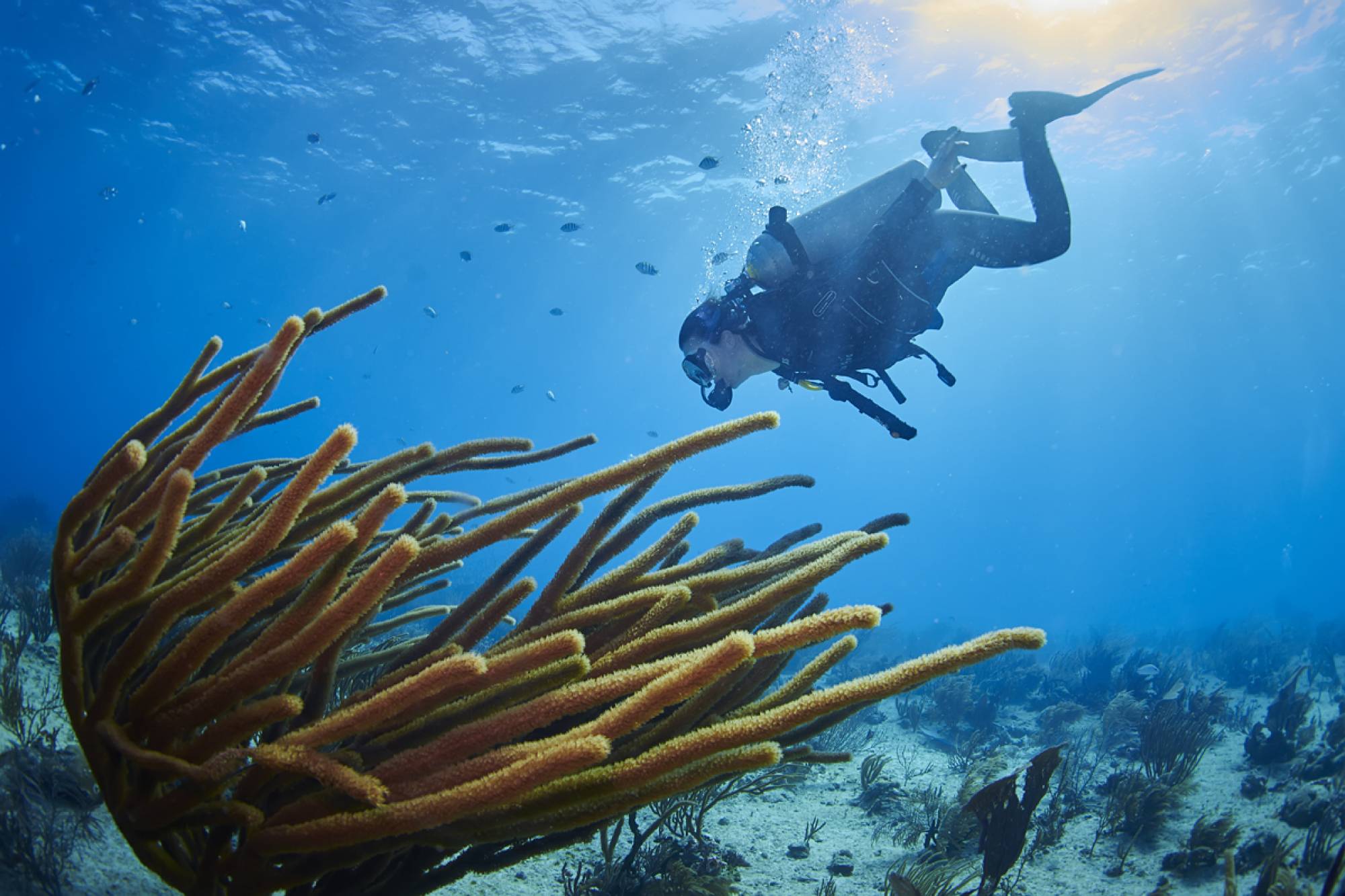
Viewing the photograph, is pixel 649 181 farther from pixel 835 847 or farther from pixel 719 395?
pixel 835 847

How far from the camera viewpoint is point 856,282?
5602mm

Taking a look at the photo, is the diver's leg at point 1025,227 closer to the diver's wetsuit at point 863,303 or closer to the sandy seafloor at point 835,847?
the diver's wetsuit at point 863,303

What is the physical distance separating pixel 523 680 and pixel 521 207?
31987 millimetres

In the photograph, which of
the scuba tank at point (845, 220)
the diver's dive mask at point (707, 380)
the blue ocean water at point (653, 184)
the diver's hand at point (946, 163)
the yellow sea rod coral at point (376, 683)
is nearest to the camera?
the yellow sea rod coral at point (376, 683)

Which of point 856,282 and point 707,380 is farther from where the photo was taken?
point 707,380

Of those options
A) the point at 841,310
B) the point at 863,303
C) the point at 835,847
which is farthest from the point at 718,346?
the point at 835,847

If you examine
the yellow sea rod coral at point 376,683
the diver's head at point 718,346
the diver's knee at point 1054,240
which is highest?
the diver's knee at point 1054,240

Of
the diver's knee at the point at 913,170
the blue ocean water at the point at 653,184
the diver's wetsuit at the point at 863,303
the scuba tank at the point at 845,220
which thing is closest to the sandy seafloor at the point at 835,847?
the diver's wetsuit at the point at 863,303

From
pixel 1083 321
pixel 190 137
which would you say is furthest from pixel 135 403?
pixel 1083 321

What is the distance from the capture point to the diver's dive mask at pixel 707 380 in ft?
18.6

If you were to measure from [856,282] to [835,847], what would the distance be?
5.46 metres

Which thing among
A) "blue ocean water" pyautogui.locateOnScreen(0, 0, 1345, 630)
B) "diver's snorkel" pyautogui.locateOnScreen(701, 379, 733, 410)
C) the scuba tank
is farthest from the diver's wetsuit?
"blue ocean water" pyautogui.locateOnScreen(0, 0, 1345, 630)

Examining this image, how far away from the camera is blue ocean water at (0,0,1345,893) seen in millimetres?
18891

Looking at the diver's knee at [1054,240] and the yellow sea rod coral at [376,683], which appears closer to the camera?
the yellow sea rod coral at [376,683]
